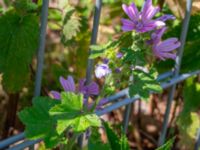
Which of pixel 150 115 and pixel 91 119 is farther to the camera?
pixel 150 115

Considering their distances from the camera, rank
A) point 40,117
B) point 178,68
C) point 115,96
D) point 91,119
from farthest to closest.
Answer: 1. point 178,68
2. point 115,96
3. point 40,117
4. point 91,119

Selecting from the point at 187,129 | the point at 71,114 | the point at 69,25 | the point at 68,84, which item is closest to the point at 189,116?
the point at 187,129

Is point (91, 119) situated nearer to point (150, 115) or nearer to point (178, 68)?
point (178, 68)

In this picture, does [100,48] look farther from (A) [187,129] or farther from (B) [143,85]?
(A) [187,129]

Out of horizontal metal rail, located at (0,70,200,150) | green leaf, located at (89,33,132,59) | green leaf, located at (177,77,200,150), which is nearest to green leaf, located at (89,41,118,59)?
green leaf, located at (89,33,132,59)

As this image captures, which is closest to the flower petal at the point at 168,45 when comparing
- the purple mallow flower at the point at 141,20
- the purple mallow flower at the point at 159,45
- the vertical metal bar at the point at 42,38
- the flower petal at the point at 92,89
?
the purple mallow flower at the point at 159,45

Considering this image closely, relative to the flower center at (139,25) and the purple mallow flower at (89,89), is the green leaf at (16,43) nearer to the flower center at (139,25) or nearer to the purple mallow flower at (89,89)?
the purple mallow flower at (89,89)

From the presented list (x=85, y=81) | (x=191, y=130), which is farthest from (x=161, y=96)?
(x=85, y=81)
